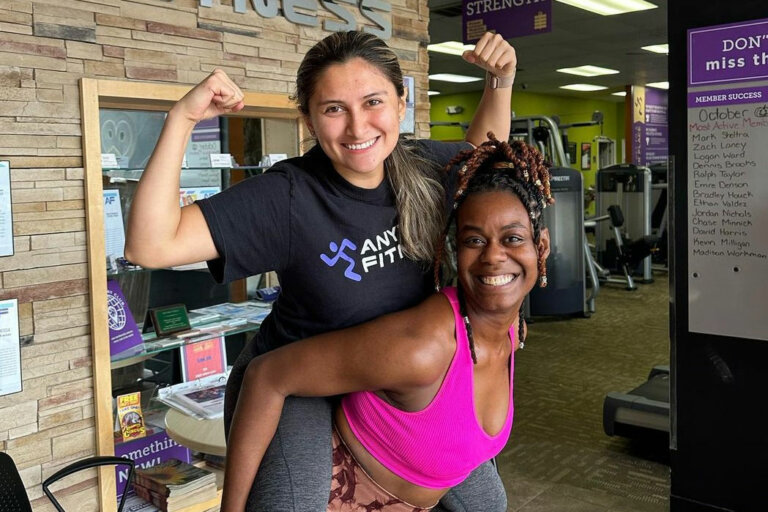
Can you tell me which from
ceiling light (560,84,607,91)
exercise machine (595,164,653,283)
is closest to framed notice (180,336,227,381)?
exercise machine (595,164,653,283)

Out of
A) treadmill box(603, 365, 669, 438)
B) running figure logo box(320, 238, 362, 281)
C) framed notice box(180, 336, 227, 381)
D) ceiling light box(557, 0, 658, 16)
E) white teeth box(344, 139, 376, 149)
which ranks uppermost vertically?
ceiling light box(557, 0, 658, 16)

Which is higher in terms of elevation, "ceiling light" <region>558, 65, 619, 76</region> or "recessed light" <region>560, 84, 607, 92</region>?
"recessed light" <region>560, 84, 607, 92</region>

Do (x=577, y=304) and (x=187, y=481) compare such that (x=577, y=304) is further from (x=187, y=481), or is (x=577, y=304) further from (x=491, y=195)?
(x=491, y=195)

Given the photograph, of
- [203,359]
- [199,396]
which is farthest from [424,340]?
[203,359]

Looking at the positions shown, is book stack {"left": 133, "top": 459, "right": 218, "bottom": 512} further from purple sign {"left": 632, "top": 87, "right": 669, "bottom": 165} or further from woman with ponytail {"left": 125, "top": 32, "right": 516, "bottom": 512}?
purple sign {"left": 632, "top": 87, "right": 669, "bottom": 165}

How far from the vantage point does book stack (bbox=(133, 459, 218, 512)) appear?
8.94 feet

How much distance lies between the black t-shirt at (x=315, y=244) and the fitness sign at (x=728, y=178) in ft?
5.91

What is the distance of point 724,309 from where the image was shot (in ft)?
9.10

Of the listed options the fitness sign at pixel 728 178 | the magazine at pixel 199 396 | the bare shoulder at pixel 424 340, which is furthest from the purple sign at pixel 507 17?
the bare shoulder at pixel 424 340

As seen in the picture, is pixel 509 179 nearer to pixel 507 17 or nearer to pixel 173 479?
pixel 173 479

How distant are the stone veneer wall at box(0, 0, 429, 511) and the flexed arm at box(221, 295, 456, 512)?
1386mm

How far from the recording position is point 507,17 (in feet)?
17.8

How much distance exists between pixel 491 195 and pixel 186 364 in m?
2.13

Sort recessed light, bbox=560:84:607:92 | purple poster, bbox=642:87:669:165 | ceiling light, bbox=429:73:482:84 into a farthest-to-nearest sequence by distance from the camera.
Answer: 1. recessed light, bbox=560:84:607:92
2. purple poster, bbox=642:87:669:165
3. ceiling light, bbox=429:73:482:84
